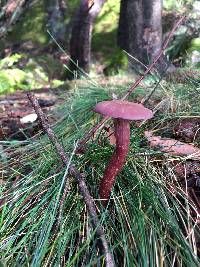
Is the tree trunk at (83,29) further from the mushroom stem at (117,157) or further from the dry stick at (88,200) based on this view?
the mushroom stem at (117,157)

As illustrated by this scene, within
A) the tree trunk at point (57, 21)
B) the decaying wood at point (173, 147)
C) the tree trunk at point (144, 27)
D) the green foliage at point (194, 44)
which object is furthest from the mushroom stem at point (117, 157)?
the tree trunk at point (57, 21)

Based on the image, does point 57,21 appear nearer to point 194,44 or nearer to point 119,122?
point 194,44

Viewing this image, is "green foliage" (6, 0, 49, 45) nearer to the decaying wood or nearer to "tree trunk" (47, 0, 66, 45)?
"tree trunk" (47, 0, 66, 45)

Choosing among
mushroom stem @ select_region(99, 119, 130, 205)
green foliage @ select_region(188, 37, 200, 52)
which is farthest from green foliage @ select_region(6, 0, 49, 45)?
mushroom stem @ select_region(99, 119, 130, 205)

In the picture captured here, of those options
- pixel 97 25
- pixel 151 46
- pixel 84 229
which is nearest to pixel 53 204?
pixel 84 229

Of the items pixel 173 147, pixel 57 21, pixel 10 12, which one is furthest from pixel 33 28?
pixel 173 147
